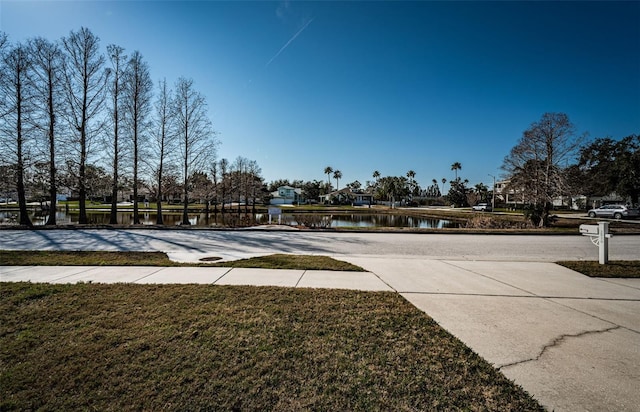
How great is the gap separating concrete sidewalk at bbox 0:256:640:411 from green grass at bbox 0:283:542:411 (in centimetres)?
49

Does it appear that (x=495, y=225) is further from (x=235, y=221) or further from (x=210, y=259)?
(x=235, y=221)

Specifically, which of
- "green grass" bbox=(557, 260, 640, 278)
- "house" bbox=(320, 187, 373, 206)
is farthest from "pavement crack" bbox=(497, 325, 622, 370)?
"house" bbox=(320, 187, 373, 206)

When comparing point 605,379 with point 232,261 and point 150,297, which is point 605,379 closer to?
point 150,297

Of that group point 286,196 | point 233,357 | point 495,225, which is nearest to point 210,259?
point 233,357

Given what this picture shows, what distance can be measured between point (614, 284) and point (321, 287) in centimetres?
695

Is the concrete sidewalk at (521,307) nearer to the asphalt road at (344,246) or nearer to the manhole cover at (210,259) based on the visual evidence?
the manhole cover at (210,259)

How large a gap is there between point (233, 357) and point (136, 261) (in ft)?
20.4

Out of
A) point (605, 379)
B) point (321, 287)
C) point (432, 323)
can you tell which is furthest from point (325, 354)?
point (605, 379)

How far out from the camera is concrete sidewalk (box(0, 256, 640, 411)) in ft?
9.11

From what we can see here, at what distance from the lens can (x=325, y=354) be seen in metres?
3.09

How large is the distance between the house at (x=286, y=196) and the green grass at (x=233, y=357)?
262 feet

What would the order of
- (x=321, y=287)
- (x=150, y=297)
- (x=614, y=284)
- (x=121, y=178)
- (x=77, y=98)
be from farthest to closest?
(x=121, y=178)
(x=77, y=98)
(x=614, y=284)
(x=321, y=287)
(x=150, y=297)

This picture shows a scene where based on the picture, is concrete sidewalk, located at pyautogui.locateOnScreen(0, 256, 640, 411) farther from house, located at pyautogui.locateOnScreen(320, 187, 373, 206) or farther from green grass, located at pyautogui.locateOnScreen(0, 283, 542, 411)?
house, located at pyautogui.locateOnScreen(320, 187, 373, 206)

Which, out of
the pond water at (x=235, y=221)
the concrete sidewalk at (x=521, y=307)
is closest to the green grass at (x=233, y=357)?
the concrete sidewalk at (x=521, y=307)
